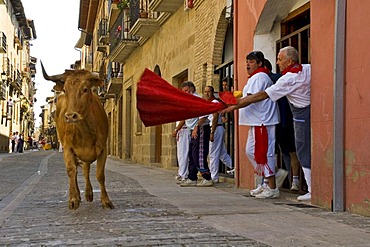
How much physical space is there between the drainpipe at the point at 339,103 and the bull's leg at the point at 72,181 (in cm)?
289

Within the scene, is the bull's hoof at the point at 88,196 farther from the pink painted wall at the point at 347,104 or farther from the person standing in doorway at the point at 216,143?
the person standing in doorway at the point at 216,143

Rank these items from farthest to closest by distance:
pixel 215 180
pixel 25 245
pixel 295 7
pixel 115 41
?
pixel 115 41
pixel 215 180
pixel 295 7
pixel 25 245

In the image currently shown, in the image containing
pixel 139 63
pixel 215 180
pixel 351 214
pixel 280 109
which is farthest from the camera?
pixel 139 63

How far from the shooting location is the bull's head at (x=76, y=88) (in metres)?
6.58

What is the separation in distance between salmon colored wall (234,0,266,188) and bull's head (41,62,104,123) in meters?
3.37

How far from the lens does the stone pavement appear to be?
4688mm

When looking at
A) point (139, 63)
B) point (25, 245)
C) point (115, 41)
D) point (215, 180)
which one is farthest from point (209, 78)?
point (115, 41)

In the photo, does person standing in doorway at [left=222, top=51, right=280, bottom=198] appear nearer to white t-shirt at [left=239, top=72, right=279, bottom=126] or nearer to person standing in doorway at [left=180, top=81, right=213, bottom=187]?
white t-shirt at [left=239, top=72, right=279, bottom=126]

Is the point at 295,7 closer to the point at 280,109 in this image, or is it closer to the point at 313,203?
the point at 280,109

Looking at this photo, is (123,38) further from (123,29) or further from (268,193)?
(268,193)

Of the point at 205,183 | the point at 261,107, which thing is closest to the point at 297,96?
the point at 261,107

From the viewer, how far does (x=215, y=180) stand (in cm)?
1117

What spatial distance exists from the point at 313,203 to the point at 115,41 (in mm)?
20748

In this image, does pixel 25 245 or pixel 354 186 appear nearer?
pixel 25 245
